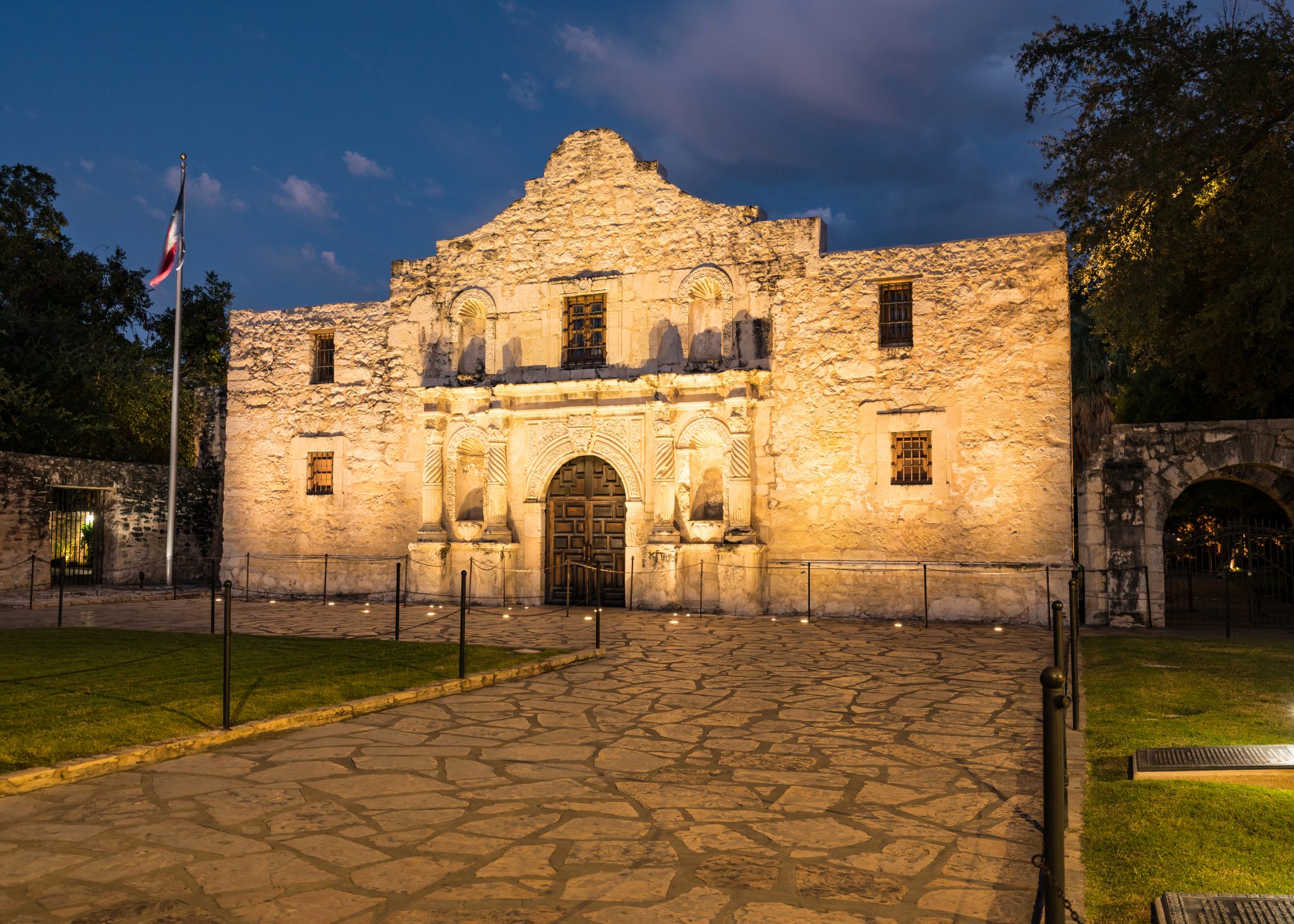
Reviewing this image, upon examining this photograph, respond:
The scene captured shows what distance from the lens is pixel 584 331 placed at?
742 inches

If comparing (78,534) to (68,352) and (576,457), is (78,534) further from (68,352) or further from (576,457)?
(576,457)

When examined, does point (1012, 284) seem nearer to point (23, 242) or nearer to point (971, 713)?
point (971, 713)

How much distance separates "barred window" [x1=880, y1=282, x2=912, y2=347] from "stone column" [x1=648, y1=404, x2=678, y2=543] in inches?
165

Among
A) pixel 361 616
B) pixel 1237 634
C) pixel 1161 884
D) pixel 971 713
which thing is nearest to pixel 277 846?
pixel 1161 884

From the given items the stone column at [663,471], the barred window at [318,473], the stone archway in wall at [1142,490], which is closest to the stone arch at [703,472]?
the stone column at [663,471]

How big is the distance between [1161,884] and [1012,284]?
529 inches

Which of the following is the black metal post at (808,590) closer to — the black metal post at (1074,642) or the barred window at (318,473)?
the black metal post at (1074,642)

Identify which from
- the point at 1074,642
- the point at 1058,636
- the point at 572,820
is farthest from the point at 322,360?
the point at 1058,636

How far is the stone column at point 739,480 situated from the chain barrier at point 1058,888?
12.1 meters

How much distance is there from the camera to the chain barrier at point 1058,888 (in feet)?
10.9

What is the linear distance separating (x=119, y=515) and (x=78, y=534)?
952 mm

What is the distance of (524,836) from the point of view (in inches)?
187

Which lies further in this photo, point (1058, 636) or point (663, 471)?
point (663, 471)

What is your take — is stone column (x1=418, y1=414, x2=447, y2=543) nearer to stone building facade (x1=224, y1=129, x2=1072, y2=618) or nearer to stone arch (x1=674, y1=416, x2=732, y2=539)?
stone building facade (x1=224, y1=129, x2=1072, y2=618)
